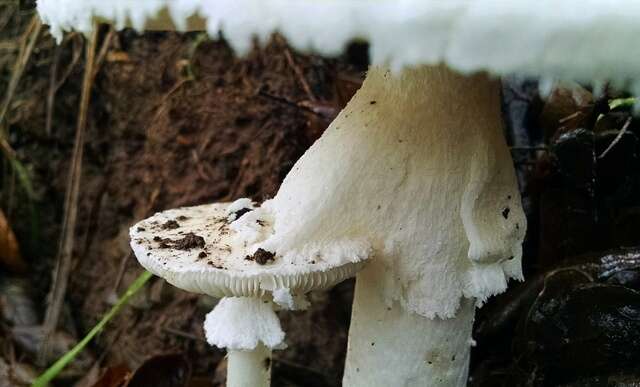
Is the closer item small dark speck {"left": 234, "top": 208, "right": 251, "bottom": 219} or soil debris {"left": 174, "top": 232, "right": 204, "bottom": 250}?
soil debris {"left": 174, "top": 232, "right": 204, "bottom": 250}

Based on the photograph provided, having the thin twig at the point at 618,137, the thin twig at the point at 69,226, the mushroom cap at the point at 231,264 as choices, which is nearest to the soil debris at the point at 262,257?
the mushroom cap at the point at 231,264

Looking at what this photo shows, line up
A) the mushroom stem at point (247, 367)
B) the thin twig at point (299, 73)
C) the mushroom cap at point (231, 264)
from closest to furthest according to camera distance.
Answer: the mushroom cap at point (231, 264) < the mushroom stem at point (247, 367) < the thin twig at point (299, 73)

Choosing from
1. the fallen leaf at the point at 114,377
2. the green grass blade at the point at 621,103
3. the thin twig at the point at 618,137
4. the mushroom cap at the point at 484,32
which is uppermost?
the mushroom cap at the point at 484,32

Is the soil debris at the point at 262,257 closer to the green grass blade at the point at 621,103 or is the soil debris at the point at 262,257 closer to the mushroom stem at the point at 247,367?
the mushroom stem at the point at 247,367

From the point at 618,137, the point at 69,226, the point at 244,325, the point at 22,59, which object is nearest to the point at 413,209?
the point at 244,325

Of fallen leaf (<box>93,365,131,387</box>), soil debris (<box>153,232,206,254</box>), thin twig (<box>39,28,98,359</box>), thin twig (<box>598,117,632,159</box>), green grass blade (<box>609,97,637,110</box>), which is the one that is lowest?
fallen leaf (<box>93,365,131,387</box>)

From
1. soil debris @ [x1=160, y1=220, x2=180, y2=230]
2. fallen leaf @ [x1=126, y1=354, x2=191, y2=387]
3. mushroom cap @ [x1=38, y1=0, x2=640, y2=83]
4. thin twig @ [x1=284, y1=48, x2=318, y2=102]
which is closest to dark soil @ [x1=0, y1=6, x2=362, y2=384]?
thin twig @ [x1=284, y1=48, x2=318, y2=102]

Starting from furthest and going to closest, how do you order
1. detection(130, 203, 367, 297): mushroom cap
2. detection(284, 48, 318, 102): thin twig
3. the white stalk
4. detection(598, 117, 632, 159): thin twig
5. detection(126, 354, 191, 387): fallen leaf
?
detection(284, 48, 318, 102): thin twig < detection(126, 354, 191, 387): fallen leaf < detection(598, 117, 632, 159): thin twig < the white stalk < detection(130, 203, 367, 297): mushroom cap

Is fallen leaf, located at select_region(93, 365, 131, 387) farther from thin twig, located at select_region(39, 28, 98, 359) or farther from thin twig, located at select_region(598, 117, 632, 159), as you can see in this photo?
thin twig, located at select_region(598, 117, 632, 159)
